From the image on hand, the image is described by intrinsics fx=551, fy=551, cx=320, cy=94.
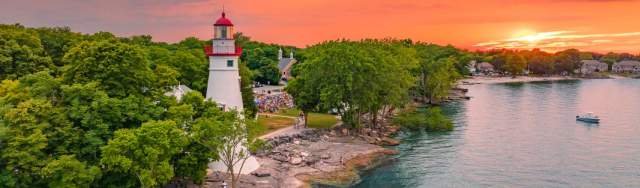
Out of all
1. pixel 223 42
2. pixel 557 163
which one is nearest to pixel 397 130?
pixel 557 163

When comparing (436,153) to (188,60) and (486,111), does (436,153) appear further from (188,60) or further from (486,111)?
(486,111)

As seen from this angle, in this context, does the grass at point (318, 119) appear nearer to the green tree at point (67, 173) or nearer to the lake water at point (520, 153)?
the lake water at point (520, 153)

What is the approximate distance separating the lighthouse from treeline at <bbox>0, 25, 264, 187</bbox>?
4.05 feet

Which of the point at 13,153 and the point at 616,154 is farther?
the point at 616,154

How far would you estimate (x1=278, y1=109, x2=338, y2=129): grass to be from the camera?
63950mm

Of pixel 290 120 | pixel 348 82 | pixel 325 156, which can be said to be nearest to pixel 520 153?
pixel 348 82

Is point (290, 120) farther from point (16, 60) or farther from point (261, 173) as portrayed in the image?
point (16, 60)

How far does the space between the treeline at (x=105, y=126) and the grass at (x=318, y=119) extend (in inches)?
1145

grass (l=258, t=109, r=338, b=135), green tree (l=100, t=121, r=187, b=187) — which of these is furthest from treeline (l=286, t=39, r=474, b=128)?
green tree (l=100, t=121, r=187, b=187)

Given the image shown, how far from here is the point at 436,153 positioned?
178 ft

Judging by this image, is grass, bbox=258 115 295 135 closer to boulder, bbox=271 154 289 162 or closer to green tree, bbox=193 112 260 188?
boulder, bbox=271 154 289 162

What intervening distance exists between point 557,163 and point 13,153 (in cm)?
4328

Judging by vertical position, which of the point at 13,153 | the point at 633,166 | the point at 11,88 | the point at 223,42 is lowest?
the point at 633,166

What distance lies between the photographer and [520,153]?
54.2 meters
